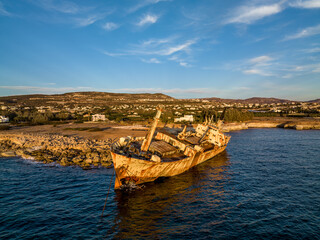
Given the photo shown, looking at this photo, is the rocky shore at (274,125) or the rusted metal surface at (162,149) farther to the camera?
the rocky shore at (274,125)

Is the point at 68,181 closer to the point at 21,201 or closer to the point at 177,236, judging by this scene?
the point at 21,201

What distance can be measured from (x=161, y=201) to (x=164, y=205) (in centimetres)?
72

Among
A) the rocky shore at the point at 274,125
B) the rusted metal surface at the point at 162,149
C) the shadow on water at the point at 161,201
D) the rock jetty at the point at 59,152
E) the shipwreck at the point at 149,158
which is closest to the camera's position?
the shadow on water at the point at 161,201

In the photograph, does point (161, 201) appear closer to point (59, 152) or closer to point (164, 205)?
point (164, 205)

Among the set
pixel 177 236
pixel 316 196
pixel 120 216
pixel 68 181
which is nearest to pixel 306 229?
pixel 316 196

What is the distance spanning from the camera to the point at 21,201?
61.3ft

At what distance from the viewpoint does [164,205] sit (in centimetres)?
1830

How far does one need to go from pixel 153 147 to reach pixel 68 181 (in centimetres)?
1134

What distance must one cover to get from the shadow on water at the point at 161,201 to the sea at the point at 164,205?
0.08 meters

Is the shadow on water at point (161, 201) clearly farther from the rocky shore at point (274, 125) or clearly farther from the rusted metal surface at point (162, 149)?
the rocky shore at point (274, 125)

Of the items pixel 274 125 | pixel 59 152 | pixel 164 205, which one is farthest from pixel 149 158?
pixel 274 125

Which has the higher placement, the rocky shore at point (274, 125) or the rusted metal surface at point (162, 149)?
the rusted metal surface at point (162, 149)

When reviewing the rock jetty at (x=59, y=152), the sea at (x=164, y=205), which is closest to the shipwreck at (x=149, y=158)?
the sea at (x=164, y=205)

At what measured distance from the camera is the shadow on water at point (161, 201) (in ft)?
49.2
